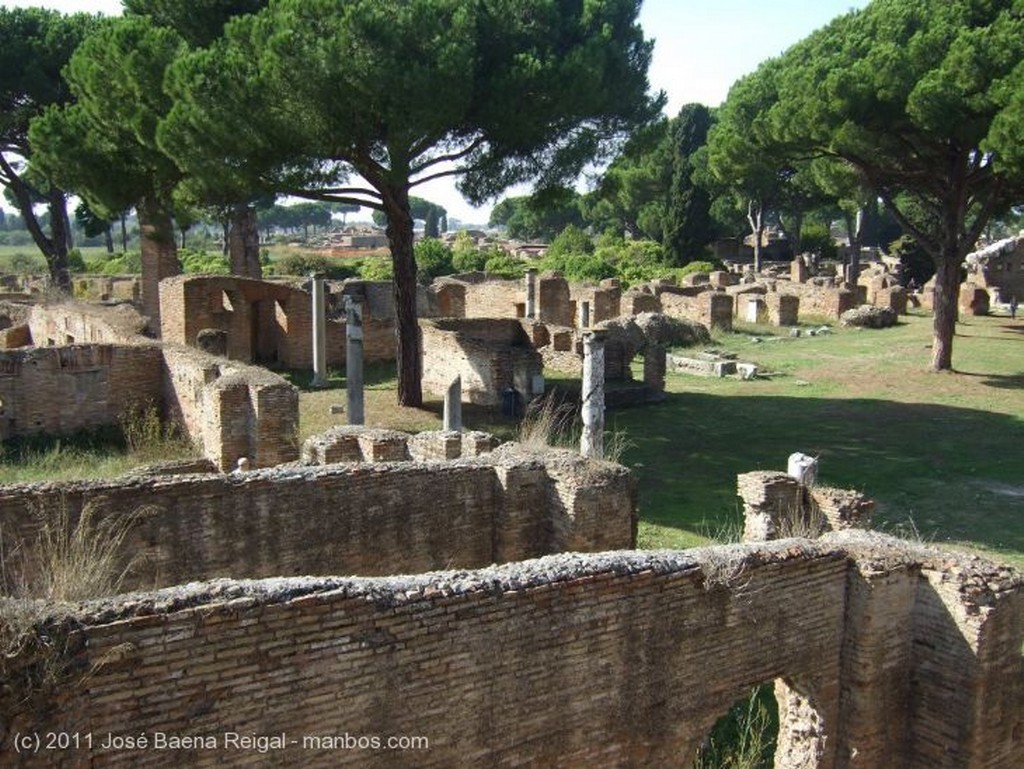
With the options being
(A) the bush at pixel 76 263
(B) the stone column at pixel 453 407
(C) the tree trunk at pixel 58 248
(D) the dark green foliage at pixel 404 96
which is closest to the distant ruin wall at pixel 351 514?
(B) the stone column at pixel 453 407

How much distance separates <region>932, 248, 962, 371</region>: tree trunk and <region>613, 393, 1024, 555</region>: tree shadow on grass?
3.81 m

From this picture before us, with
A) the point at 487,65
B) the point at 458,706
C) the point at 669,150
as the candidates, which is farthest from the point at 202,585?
the point at 669,150

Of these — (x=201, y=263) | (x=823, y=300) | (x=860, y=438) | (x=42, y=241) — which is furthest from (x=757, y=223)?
(x=860, y=438)

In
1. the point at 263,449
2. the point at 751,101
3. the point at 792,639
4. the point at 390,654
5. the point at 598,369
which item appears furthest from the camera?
Answer: the point at 751,101

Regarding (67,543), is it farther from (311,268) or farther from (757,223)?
(757,223)

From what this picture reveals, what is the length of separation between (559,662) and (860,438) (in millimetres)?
11692

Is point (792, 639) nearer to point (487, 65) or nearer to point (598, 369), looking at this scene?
point (598, 369)

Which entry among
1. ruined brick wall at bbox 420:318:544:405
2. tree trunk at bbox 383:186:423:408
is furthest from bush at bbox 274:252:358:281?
tree trunk at bbox 383:186:423:408

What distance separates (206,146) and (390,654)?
37.1ft

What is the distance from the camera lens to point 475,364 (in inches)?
707

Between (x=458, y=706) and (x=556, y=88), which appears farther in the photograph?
(x=556, y=88)

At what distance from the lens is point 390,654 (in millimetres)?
4348

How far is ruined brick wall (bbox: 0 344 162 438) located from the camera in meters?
14.1

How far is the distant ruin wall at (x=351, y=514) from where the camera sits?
6.32m
